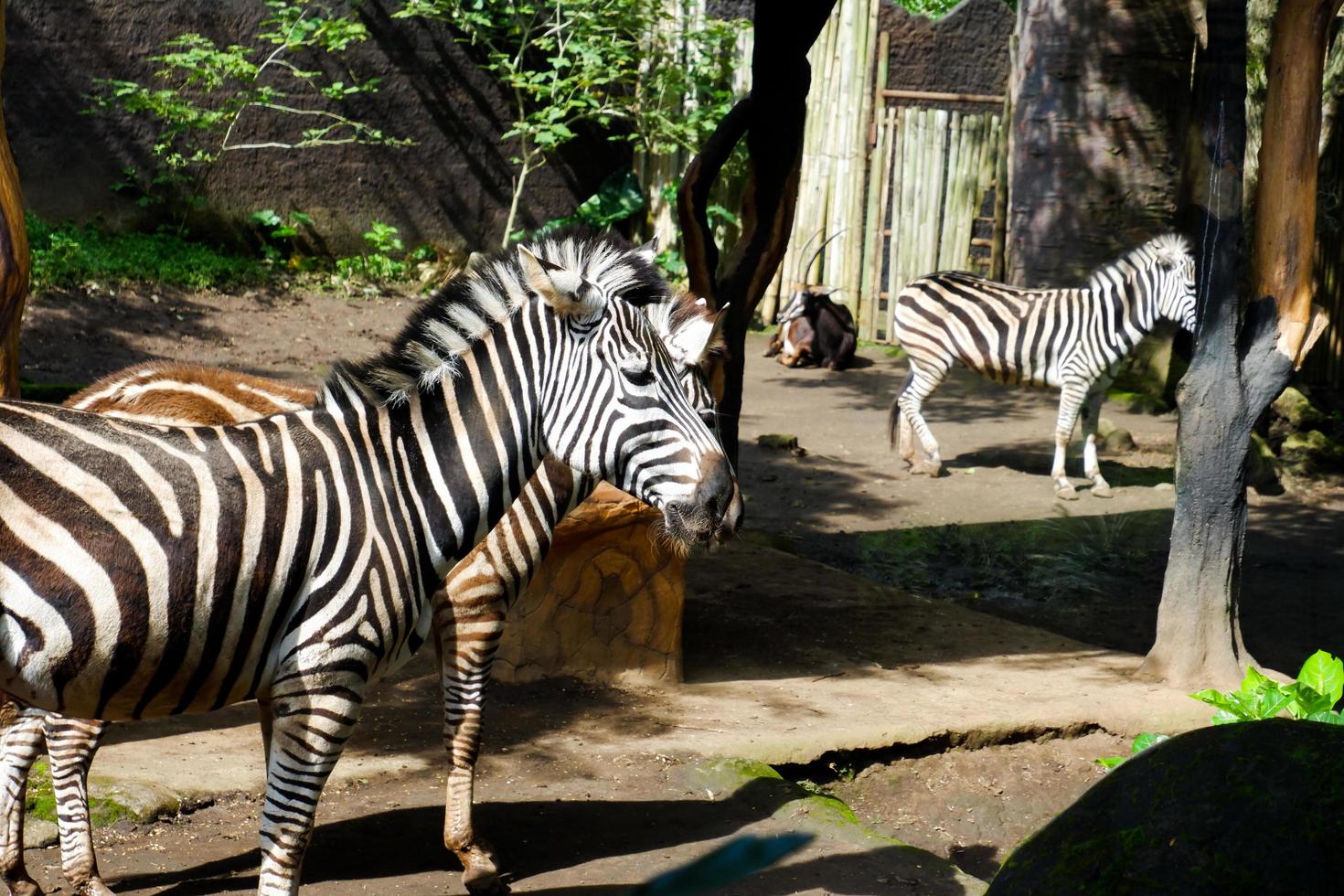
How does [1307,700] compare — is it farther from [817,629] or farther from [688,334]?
[817,629]

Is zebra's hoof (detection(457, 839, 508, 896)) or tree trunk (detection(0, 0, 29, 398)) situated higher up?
tree trunk (detection(0, 0, 29, 398))

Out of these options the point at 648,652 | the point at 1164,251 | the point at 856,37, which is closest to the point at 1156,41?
the point at 1164,251

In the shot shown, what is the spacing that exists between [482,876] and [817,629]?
304 centimetres

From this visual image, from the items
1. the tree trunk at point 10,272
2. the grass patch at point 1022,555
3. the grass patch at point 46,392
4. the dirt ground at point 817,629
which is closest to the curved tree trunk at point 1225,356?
the dirt ground at point 817,629

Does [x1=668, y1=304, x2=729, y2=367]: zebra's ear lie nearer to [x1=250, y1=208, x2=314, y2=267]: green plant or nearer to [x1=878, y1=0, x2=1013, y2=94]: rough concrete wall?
[x1=250, y1=208, x2=314, y2=267]: green plant

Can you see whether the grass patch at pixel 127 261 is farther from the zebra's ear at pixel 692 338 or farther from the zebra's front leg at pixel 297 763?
the zebra's front leg at pixel 297 763

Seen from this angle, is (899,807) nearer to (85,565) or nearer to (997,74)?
(85,565)

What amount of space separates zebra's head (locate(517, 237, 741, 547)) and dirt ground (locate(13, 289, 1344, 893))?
2.20 feet

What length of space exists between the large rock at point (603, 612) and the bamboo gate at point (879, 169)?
9347mm

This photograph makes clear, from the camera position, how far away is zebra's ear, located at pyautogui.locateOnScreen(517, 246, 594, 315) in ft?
11.2

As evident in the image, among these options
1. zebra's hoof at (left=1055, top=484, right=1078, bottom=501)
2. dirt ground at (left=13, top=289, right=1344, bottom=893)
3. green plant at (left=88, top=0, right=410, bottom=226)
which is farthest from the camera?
green plant at (left=88, top=0, right=410, bottom=226)

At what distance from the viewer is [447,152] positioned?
14938 mm

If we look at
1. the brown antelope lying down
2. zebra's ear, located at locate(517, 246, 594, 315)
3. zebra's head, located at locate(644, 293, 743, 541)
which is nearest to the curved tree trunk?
→ the brown antelope lying down

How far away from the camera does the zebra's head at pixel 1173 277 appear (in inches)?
389
